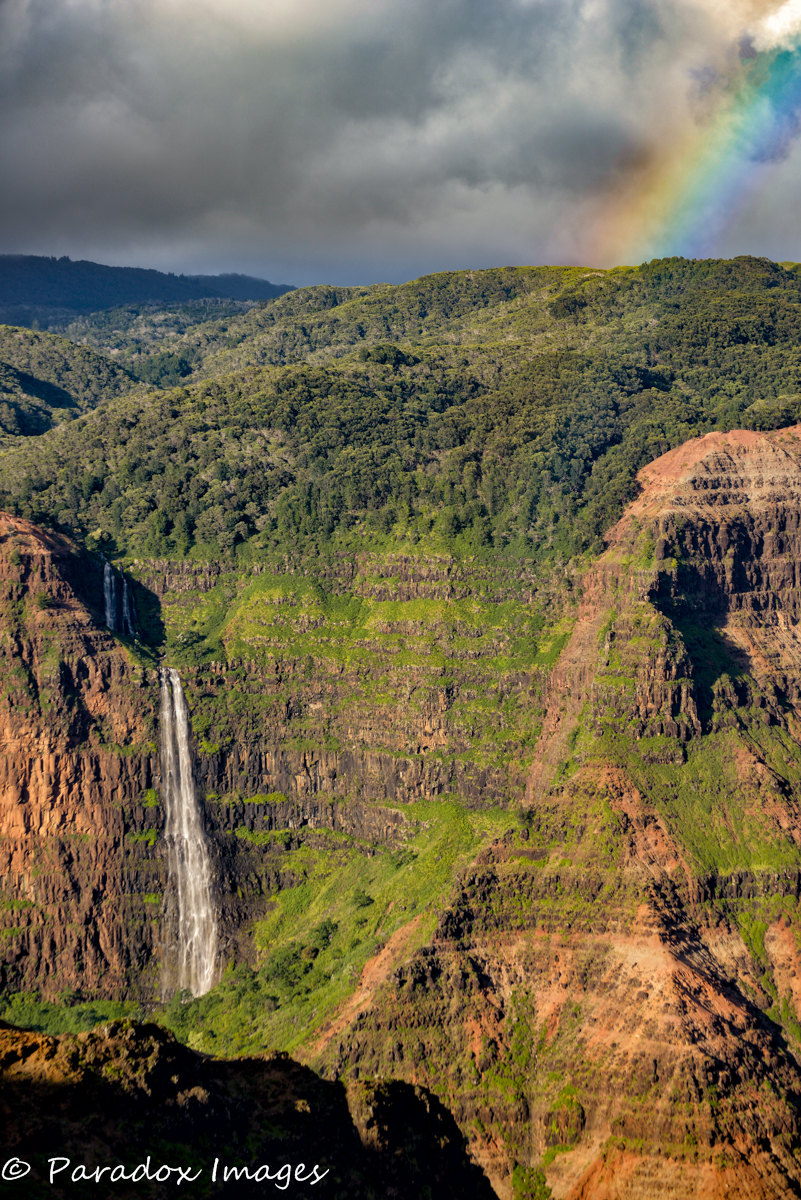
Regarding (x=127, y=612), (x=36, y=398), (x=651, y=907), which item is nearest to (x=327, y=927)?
(x=651, y=907)

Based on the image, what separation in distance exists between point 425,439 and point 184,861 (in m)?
54.6

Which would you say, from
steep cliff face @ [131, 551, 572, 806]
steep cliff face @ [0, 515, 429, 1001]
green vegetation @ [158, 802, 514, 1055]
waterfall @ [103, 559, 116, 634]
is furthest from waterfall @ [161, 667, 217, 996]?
waterfall @ [103, 559, 116, 634]

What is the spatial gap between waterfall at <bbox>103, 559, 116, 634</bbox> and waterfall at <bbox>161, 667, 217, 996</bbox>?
9.35 meters

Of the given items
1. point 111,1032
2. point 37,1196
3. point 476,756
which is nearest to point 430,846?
point 476,756

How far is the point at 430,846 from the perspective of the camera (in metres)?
96.3

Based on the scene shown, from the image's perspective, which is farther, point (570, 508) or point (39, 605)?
point (570, 508)

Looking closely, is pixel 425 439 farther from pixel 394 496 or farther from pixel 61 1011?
pixel 61 1011

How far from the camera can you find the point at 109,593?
11725 cm

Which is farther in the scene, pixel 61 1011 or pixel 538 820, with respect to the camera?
pixel 61 1011

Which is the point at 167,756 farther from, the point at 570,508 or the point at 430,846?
the point at 570,508

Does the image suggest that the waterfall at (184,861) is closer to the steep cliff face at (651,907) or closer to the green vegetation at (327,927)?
Answer: the green vegetation at (327,927)

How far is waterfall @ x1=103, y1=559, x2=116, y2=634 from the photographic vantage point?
A: 11512 centimetres

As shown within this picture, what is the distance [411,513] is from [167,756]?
1356 inches

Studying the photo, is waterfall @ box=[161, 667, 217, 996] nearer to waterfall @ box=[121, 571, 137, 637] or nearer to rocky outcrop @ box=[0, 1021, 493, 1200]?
waterfall @ box=[121, 571, 137, 637]
